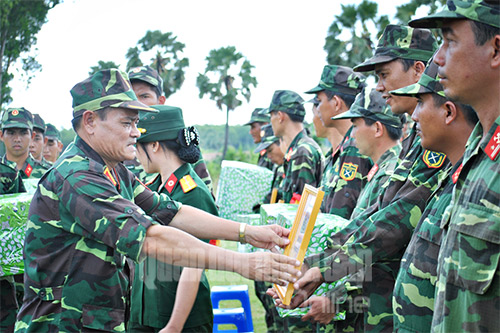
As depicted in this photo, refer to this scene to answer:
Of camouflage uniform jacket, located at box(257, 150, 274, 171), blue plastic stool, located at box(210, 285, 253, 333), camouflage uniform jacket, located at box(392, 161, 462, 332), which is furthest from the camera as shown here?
camouflage uniform jacket, located at box(257, 150, 274, 171)

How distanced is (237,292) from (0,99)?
17544 millimetres

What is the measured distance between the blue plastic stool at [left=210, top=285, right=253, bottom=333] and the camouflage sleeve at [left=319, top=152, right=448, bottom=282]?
2672 mm

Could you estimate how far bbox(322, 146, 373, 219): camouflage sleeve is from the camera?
470 cm

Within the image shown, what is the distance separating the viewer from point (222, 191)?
7.96 m

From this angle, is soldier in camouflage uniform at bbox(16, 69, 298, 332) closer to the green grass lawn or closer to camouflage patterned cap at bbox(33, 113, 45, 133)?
the green grass lawn

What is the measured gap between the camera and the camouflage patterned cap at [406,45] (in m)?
3.79

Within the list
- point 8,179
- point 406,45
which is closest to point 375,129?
point 406,45

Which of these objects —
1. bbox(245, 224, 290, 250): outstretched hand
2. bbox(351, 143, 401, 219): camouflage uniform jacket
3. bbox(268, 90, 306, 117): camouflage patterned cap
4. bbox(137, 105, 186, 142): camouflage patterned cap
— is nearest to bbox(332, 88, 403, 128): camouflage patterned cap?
bbox(351, 143, 401, 219): camouflage uniform jacket

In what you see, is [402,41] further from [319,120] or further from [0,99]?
[0,99]

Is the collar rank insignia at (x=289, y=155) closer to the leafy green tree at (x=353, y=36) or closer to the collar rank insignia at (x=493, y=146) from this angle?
the collar rank insignia at (x=493, y=146)

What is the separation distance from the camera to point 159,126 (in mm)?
4148

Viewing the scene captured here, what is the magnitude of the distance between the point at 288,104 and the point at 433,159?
12.2ft

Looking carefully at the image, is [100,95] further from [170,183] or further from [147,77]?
[147,77]

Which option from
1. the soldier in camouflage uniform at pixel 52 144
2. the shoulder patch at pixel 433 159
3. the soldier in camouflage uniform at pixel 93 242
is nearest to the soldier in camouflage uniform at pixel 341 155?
the shoulder patch at pixel 433 159
